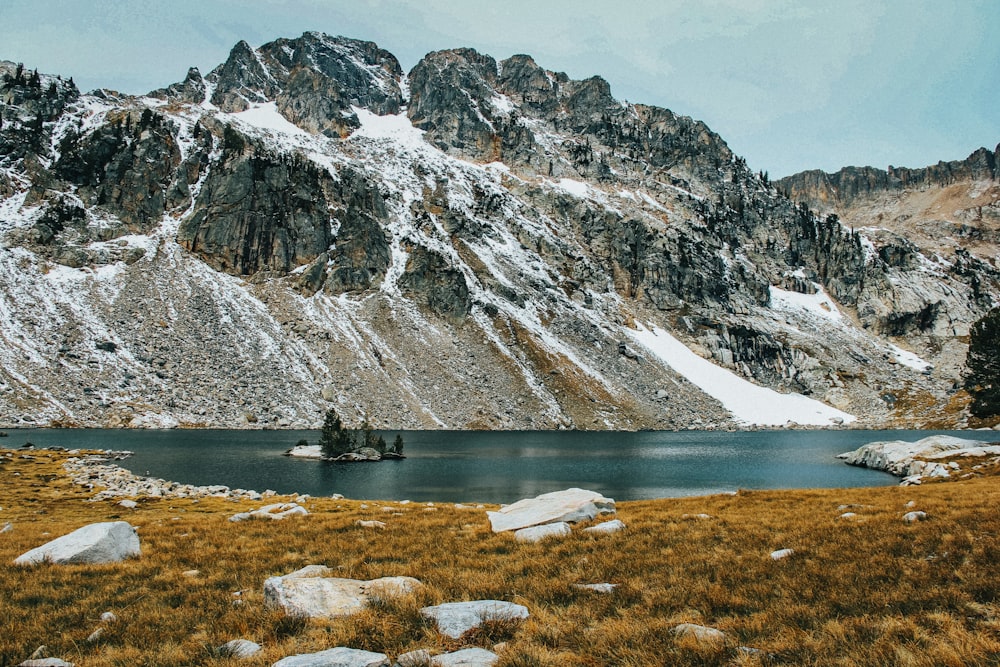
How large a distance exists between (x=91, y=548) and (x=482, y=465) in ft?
176

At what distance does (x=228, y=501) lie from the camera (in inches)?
1275

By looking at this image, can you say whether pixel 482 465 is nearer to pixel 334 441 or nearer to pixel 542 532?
pixel 334 441

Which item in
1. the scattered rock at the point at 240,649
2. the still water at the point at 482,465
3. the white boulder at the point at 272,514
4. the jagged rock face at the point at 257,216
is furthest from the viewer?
the jagged rock face at the point at 257,216

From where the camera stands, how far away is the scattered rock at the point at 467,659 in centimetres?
695

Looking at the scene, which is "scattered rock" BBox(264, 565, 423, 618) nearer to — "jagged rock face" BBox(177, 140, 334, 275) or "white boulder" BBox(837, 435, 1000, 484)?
"white boulder" BBox(837, 435, 1000, 484)

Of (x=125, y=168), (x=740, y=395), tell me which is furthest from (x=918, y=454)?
(x=125, y=168)

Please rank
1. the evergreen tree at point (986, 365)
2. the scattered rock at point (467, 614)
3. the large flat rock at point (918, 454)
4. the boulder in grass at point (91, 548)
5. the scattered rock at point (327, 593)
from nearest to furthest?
1. the scattered rock at point (467, 614)
2. the scattered rock at point (327, 593)
3. the boulder in grass at point (91, 548)
4. the large flat rock at point (918, 454)
5. the evergreen tree at point (986, 365)

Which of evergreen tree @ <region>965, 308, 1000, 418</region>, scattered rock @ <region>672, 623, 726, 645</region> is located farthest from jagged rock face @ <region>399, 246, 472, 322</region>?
scattered rock @ <region>672, 623, 726, 645</region>

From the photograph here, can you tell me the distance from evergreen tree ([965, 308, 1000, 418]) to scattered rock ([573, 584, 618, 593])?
90540 mm

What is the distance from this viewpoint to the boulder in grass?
42.5 ft

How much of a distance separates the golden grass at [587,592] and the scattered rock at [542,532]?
42 centimetres

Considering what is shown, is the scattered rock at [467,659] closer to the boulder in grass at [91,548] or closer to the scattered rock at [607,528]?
the scattered rock at [607,528]

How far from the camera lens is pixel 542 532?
51.3 ft

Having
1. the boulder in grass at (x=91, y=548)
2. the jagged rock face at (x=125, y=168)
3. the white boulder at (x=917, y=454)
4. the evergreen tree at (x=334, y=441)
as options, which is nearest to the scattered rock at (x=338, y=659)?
the boulder in grass at (x=91, y=548)
